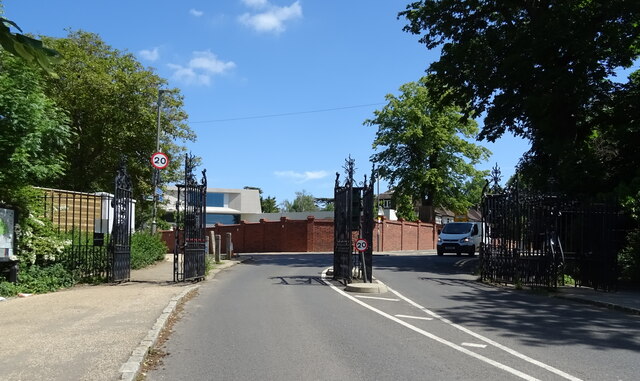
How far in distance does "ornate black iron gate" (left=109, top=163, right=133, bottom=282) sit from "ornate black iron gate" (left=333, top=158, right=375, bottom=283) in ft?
20.4

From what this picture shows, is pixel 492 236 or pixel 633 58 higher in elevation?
pixel 633 58

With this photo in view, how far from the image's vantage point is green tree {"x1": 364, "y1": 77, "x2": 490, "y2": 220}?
53.7 m

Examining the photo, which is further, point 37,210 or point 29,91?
point 37,210

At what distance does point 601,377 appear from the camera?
6.16 metres

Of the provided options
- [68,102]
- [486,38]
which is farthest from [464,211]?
[68,102]

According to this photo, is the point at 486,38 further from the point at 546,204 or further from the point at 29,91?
the point at 29,91

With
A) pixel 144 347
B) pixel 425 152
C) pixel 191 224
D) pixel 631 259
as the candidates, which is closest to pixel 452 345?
pixel 144 347

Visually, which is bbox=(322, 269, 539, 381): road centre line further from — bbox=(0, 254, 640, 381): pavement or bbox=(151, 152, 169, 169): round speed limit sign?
bbox=(151, 152, 169, 169): round speed limit sign

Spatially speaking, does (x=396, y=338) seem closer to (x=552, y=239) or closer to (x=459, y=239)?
(x=552, y=239)

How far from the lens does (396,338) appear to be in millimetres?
8258

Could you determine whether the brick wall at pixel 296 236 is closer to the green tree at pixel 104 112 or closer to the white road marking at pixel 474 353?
the green tree at pixel 104 112

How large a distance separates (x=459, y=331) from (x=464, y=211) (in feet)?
167

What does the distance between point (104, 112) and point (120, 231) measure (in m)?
18.1

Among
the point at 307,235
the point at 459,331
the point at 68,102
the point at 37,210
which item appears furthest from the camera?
the point at 307,235
